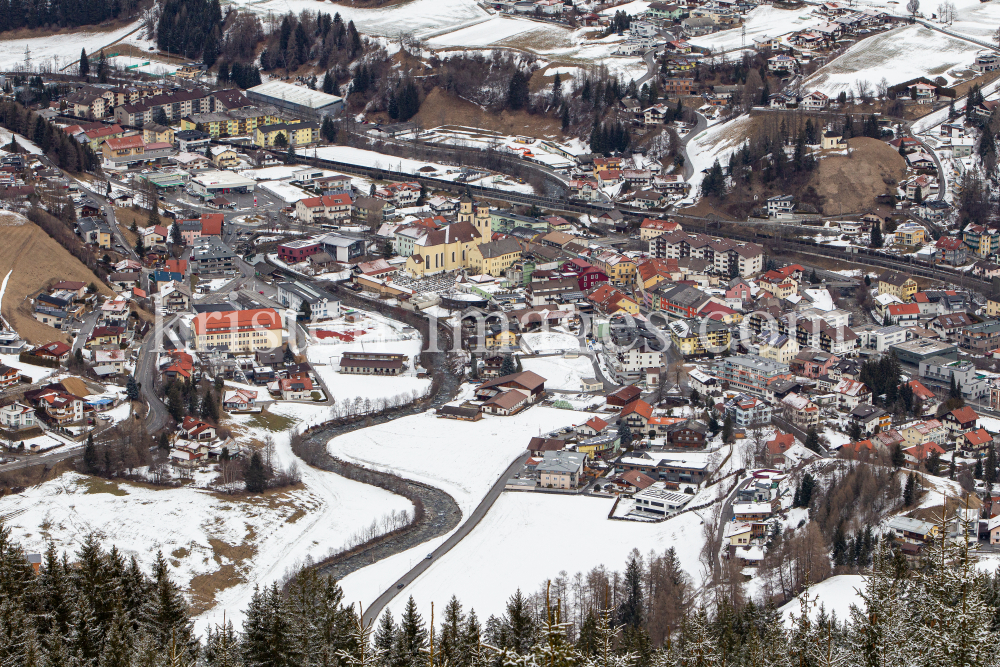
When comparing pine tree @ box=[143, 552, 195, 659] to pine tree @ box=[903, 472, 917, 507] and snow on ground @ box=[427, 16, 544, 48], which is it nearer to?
pine tree @ box=[903, 472, 917, 507]

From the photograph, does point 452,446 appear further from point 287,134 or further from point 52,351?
point 287,134

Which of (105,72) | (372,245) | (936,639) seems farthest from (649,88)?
(936,639)

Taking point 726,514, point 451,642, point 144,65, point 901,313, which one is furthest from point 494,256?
point 144,65

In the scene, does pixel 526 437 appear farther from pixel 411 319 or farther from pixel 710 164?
pixel 710 164

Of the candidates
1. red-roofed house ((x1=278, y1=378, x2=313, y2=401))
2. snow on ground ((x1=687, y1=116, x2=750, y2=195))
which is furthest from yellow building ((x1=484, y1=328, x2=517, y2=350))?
snow on ground ((x1=687, y1=116, x2=750, y2=195))

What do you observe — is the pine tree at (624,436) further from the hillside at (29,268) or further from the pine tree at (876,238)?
the pine tree at (876,238)
